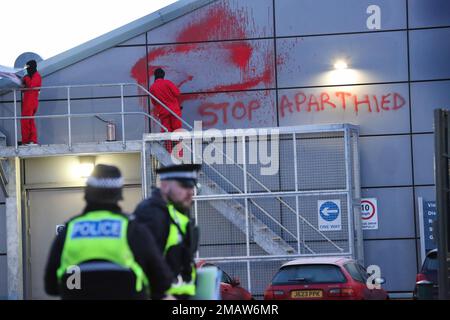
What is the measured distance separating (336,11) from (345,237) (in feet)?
17.8

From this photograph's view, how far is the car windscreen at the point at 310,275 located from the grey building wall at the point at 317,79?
6.87 m

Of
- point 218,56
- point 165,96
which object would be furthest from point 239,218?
point 218,56

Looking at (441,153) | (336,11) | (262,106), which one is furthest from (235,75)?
(441,153)

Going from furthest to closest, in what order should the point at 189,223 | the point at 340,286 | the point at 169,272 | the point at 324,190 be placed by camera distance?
1. the point at 324,190
2. the point at 340,286
3. the point at 189,223
4. the point at 169,272

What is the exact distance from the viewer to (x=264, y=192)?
77.2 feet

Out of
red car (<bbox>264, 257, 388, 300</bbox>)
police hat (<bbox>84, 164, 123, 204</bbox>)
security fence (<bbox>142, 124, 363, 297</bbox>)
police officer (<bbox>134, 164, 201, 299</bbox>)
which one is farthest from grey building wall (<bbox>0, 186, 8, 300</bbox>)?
police hat (<bbox>84, 164, 123, 204</bbox>)

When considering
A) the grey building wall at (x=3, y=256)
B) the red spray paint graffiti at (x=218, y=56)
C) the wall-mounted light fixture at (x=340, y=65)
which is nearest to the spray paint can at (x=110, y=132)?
the red spray paint graffiti at (x=218, y=56)

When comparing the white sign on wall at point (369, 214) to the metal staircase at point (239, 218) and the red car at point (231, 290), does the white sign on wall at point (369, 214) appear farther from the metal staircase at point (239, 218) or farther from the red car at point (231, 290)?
the red car at point (231, 290)

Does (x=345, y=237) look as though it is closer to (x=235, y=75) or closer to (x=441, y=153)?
(x=235, y=75)

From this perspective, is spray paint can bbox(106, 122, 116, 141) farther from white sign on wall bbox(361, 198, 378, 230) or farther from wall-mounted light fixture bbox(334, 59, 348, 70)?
white sign on wall bbox(361, 198, 378, 230)

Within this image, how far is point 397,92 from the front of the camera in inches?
976

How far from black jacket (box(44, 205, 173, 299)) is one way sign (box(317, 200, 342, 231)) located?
50.5 ft

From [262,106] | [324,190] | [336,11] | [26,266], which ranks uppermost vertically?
[336,11]

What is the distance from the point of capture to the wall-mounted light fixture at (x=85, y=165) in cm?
2473
